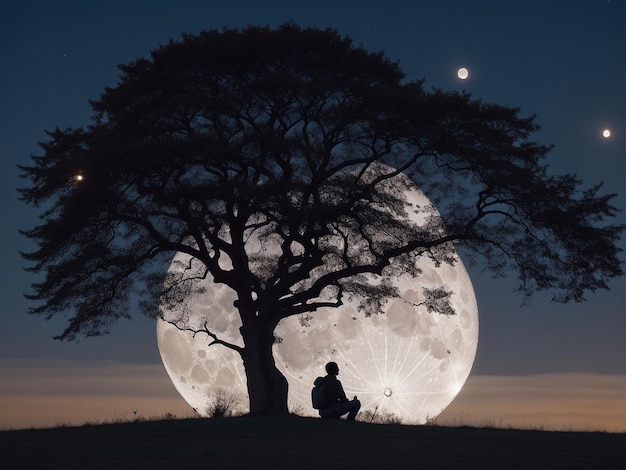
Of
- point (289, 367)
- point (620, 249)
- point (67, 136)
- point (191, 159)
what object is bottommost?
point (289, 367)

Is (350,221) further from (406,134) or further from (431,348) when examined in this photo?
(431,348)

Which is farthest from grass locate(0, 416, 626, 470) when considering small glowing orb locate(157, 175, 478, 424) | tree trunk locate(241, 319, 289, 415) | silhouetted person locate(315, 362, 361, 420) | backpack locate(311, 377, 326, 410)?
small glowing orb locate(157, 175, 478, 424)

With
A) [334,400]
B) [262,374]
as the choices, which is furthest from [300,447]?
[262,374]

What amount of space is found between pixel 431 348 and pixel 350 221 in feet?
17.1

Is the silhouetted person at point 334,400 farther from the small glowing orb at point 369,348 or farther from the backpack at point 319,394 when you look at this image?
the small glowing orb at point 369,348

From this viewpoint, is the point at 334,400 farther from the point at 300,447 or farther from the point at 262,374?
the point at 300,447

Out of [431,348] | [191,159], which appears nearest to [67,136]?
[191,159]

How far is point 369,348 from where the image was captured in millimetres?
27719

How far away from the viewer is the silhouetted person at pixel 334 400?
72.6 ft

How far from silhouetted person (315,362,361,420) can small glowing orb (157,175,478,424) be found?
5.02 meters

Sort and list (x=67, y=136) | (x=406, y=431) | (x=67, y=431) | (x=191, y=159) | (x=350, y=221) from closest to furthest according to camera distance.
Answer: (x=406, y=431)
(x=67, y=431)
(x=191, y=159)
(x=350, y=221)
(x=67, y=136)

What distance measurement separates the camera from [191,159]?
81.8 feet

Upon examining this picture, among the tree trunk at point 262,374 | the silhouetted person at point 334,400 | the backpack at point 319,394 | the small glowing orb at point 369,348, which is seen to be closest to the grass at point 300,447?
the backpack at point 319,394

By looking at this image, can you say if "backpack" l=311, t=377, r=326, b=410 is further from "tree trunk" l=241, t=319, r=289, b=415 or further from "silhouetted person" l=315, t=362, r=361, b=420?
"tree trunk" l=241, t=319, r=289, b=415
